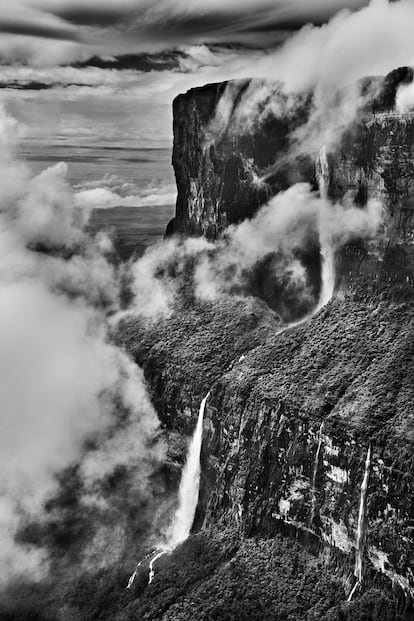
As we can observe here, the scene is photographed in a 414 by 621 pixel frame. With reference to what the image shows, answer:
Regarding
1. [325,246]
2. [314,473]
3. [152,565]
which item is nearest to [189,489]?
[152,565]

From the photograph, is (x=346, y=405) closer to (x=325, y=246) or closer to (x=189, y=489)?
(x=325, y=246)

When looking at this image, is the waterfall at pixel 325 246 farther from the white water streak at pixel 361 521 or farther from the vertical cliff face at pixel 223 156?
the white water streak at pixel 361 521

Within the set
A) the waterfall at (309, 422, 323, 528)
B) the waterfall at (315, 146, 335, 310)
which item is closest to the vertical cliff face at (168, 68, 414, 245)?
the waterfall at (315, 146, 335, 310)

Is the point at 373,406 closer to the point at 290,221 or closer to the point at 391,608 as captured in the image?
the point at 391,608

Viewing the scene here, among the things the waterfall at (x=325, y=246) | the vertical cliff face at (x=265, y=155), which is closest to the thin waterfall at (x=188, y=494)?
the waterfall at (x=325, y=246)

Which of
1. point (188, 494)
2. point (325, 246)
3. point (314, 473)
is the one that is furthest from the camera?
point (325, 246)

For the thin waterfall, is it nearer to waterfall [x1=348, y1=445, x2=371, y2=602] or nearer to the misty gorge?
the misty gorge

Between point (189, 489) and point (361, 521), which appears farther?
point (189, 489)
